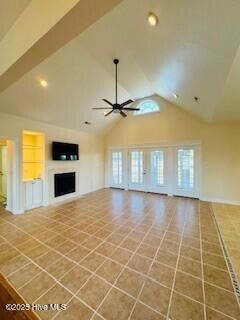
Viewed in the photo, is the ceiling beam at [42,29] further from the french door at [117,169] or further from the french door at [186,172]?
the french door at [117,169]

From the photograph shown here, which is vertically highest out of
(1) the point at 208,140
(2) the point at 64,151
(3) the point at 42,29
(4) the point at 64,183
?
(3) the point at 42,29

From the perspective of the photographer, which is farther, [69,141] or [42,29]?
[69,141]

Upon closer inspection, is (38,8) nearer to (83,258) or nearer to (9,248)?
(83,258)

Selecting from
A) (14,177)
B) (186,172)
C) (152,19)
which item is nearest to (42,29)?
(152,19)

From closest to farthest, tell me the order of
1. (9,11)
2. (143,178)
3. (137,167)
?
(9,11) → (143,178) → (137,167)

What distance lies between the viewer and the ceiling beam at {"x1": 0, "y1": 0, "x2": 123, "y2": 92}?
3.51 feet

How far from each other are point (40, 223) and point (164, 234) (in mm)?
2936

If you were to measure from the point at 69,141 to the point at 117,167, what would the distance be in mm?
2735

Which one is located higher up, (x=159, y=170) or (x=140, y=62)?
(x=140, y=62)

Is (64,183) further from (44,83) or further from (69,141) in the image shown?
(44,83)

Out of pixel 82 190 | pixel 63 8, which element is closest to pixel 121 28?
pixel 63 8

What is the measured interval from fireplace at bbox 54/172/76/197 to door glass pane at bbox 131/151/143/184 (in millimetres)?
2698

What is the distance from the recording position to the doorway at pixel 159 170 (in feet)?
19.0

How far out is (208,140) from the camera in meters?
5.51
